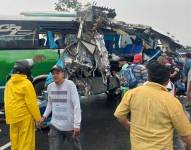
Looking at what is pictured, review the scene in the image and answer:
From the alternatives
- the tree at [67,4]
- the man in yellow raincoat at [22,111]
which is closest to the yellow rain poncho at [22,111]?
the man in yellow raincoat at [22,111]

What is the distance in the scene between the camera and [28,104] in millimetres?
6352

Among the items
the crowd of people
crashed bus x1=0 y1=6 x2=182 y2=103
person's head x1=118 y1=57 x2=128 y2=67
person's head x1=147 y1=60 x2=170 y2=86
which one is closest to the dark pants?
the crowd of people

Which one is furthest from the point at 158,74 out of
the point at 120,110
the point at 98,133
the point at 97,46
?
the point at 97,46

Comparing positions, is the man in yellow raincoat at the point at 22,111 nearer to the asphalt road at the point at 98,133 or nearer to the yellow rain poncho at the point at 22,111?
the yellow rain poncho at the point at 22,111

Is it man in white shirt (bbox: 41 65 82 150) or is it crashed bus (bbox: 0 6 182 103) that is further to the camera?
crashed bus (bbox: 0 6 182 103)

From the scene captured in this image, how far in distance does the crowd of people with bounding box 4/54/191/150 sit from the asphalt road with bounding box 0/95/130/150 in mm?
654

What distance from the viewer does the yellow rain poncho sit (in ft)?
20.9

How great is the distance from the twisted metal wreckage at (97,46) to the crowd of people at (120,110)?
3.32 feet

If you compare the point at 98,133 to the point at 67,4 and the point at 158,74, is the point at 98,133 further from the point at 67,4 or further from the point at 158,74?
the point at 67,4

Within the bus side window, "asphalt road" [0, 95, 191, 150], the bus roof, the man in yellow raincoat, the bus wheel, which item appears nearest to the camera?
the man in yellow raincoat

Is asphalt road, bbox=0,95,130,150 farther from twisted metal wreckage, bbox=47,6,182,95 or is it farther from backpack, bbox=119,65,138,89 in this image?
backpack, bbox=119,65,138,89

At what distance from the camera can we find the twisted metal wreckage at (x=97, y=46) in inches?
459

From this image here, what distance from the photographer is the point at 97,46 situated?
11.9 metres

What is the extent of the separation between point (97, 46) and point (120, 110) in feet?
25.2
